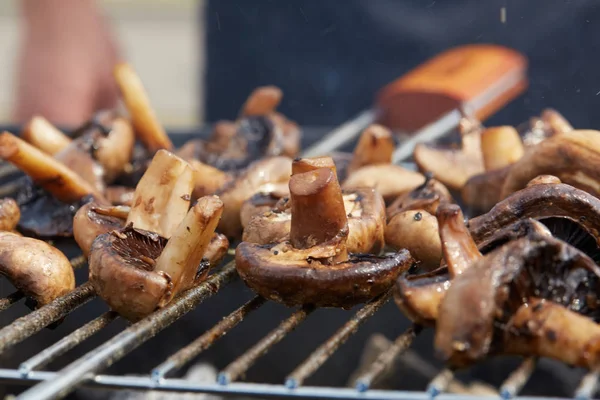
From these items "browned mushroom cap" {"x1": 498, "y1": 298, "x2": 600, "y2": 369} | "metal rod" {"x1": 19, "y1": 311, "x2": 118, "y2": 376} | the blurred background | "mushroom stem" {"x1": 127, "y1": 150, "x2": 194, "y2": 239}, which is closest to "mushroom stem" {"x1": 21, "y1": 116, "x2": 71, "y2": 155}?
"mushroom stem" {"x1": 127, "y1": 150, "x2": 194, "y2": 239}

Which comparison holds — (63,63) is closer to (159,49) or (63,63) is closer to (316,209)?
(316,209)

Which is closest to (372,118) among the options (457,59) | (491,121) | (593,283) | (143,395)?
(457,59)

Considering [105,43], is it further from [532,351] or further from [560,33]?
[532,351]

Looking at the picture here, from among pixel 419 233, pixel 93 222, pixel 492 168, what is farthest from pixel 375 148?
pixel 93 222

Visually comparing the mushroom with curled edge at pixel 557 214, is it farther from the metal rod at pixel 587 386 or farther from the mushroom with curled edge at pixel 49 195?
the mushroom with curled edge at pixel 49 195

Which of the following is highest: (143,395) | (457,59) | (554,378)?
(457,59)

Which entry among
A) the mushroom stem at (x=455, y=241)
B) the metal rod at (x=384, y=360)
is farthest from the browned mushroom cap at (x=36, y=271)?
the mushroom stem at (x=455, y=241)
